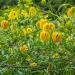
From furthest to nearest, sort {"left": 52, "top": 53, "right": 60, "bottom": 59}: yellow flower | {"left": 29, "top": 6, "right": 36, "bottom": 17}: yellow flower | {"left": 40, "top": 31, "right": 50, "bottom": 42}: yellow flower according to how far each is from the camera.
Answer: {"left": 29, "top": 6, "right": 36, "bottom": 17}: yellow flower < {"left": 52, "top": 53, "right": 60, "bottom": 59}: yellow flower < {"left": 40, "top": 31, "right": 50, "bottom": 42}: yellow flower

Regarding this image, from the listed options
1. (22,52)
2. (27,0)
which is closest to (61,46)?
(22,52)

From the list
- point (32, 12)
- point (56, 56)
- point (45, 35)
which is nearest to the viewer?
point (45, 35)

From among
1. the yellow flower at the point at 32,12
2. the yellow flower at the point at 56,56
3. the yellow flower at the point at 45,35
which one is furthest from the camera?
the yellow flower at the point at 32,12

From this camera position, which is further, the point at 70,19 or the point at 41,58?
the point at 70,19

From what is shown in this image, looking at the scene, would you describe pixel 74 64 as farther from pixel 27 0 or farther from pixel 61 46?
pixel 27 0

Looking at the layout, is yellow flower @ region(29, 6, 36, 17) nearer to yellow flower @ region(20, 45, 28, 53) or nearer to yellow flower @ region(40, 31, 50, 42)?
yellow flower @ region(20, 45, 28, 53)

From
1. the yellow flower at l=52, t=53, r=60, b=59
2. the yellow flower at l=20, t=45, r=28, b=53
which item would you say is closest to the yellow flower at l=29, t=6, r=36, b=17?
the yellow flower at l=20, t=45, r=28, b=53

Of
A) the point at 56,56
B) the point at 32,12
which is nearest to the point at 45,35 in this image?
the point at 56,56

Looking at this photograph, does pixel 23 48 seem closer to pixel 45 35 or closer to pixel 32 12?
pixel 45 35

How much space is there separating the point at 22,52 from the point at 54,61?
0.32 m

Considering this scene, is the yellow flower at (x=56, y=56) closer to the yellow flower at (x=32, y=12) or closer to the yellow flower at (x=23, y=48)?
the yellow flower at (x=23, y=48)

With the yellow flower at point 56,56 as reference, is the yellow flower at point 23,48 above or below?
above

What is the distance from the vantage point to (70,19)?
11.4 ft

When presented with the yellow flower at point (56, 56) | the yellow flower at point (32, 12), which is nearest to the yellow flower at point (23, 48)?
the yellow flower at point (56, 56)
